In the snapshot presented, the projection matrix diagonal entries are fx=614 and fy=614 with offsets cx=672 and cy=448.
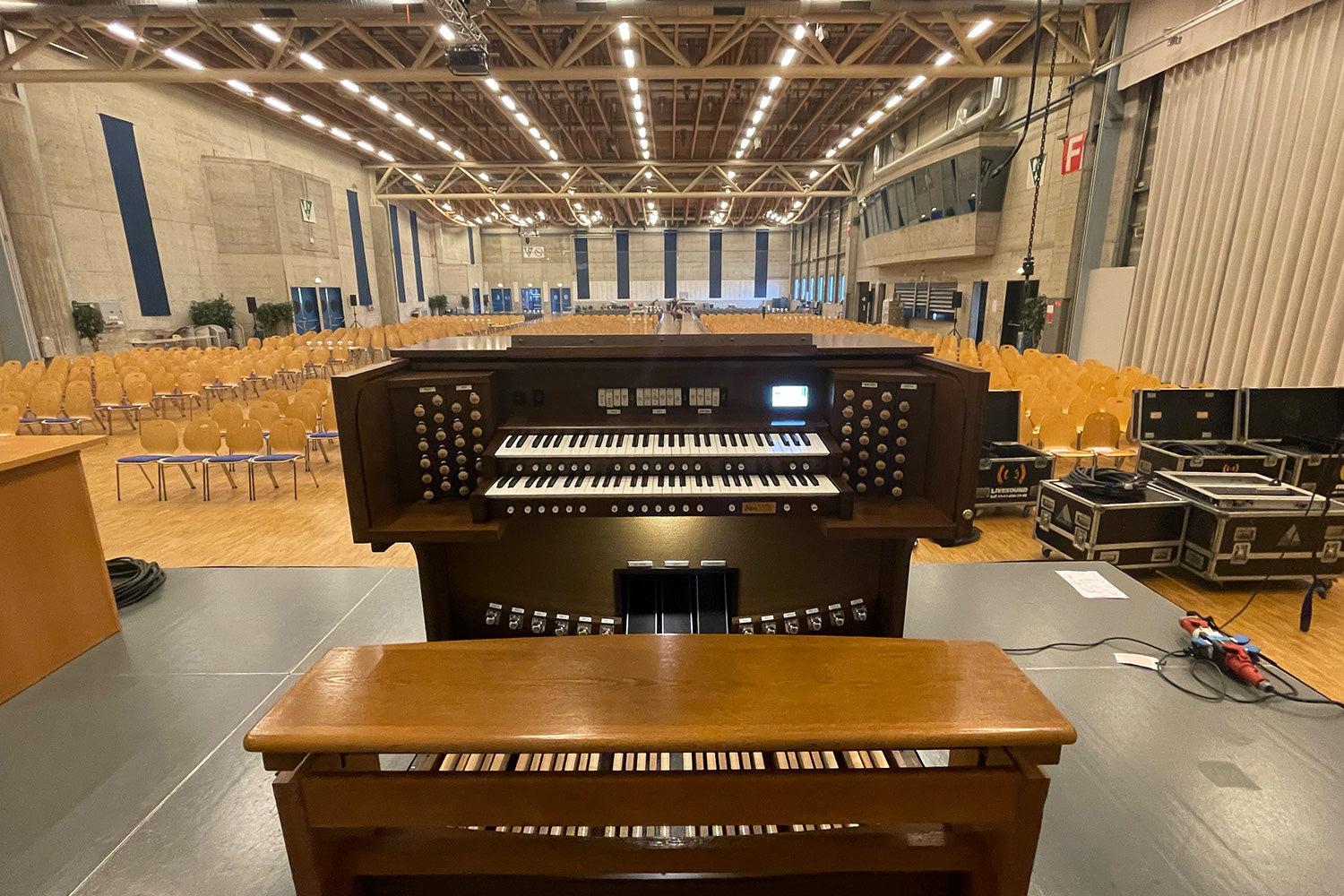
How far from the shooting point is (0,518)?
2391 mm

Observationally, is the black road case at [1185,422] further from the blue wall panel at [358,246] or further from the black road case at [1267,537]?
the blue wall panel at [358,246]

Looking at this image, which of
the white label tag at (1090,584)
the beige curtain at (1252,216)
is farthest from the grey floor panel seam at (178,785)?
the beige curtain at (1252,216)

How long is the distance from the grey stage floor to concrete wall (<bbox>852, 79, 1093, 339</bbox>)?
893 centimetres

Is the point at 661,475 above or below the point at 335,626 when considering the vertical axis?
above

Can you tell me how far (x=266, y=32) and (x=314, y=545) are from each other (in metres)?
9.49

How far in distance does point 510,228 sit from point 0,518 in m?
36.3

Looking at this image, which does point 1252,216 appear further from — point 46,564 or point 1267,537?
point 46,564

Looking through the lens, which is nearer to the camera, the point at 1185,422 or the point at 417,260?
the point at 1185,422

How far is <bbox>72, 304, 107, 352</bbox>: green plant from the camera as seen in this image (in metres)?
10.8

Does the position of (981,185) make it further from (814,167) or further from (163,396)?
(163,396)

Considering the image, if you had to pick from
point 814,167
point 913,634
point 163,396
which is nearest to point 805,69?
point 913,634

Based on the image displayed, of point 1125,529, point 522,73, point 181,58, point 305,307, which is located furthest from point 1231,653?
point 305,307

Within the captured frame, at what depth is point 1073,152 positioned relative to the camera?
973 cm

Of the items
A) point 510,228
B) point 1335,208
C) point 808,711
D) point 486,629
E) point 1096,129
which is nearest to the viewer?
point 808,711
